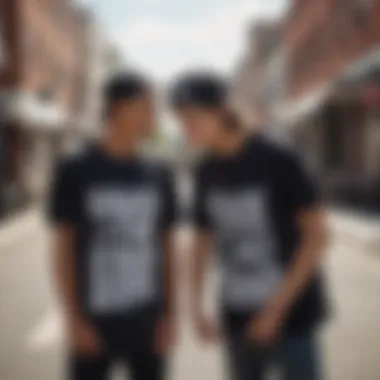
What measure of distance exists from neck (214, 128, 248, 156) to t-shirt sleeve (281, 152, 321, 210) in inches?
3.1

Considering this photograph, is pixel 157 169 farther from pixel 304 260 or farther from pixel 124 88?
pixel 304 260

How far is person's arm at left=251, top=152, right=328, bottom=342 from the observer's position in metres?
1.30

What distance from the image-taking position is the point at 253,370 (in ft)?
4.42

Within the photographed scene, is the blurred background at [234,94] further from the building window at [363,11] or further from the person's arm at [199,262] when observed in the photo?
the person's arm at [199,262]

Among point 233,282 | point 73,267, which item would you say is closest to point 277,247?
point 233,282

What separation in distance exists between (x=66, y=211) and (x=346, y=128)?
64cm

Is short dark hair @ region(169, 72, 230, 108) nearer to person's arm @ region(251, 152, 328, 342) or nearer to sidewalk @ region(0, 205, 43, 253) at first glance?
person's arm @ region(251, 152, 328, 342)

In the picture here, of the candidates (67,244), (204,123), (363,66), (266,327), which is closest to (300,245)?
(266,327)

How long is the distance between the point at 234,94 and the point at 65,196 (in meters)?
0.36

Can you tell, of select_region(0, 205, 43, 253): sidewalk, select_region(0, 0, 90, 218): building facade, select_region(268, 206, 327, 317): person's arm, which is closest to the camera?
select_region(268, 206, 327, 317): person's arm

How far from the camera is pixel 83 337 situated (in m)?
1.39

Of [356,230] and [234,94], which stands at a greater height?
[234,94]

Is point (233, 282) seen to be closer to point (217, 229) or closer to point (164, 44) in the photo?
point (217, 229)

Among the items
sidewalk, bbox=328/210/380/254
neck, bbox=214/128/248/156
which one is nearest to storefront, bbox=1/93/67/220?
neck, bbox=214/128/248/156
